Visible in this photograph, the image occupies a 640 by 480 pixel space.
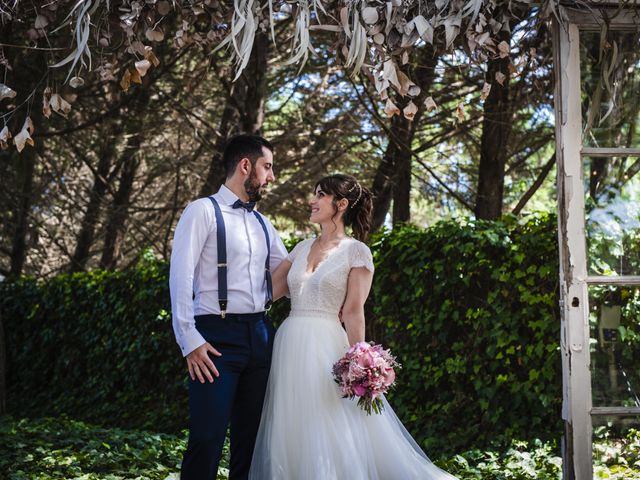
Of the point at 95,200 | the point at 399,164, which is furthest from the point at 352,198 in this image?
the point at 95,200

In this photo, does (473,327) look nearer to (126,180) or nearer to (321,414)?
(321,414)

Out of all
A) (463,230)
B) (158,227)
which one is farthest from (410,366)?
(158,227)

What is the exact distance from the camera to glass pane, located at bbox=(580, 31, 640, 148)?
4279 mm

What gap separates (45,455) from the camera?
19.2 ft

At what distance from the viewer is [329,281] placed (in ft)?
13.4

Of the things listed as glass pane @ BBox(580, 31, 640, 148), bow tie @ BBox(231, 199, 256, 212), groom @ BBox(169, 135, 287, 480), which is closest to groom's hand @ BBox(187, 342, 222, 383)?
groom @ BBox(169, 135, 287, 480)

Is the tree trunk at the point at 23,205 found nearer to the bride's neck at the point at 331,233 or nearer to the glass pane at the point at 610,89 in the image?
the bride's neck at the point at 331,233

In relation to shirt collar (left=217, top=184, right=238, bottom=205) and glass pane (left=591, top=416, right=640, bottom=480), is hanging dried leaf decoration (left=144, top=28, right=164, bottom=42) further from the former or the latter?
glass pane (left=591, top=416, right=640, bottom=480)

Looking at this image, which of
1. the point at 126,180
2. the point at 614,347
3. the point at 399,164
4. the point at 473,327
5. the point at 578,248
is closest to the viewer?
the point at 578,248

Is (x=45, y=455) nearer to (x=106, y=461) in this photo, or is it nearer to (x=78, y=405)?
(x=106, y=461)

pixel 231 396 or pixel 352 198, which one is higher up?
pixel 352 198

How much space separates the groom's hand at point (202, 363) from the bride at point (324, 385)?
49 centimetres

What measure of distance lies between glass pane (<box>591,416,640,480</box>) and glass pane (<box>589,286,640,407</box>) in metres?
0.09

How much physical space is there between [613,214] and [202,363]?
2404 mm
